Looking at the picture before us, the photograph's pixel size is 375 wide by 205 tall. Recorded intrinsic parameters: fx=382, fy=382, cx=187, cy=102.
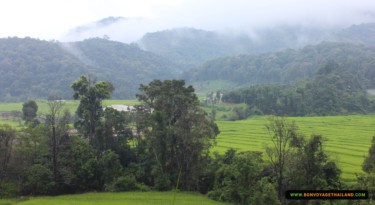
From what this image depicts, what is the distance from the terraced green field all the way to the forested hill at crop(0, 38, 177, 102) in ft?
190

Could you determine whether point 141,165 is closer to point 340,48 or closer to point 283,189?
point 283,189

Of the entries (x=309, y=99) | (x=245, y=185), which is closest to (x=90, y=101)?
(x=245, y=185)

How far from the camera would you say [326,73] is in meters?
103

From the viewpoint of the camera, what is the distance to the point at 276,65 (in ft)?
528

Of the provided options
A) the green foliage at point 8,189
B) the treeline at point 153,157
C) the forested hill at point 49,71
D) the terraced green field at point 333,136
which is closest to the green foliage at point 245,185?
the treeline at point 153,157

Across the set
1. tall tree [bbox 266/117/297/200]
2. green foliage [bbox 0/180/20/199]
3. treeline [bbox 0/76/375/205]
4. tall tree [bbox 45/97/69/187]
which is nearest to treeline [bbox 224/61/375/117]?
treeline [bbox 0/76/375/205]

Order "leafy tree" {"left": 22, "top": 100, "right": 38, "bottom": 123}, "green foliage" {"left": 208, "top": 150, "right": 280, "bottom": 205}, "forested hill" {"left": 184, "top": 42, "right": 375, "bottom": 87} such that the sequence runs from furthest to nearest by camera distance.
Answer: "forested hill" {"left": 184, "top": 42, "right": 375, "bottom": 87}
"leafy tree" {"left": 22, "top": 100, "right": 38, "bottom": 123}
"green foliage" {"left": 208, "top": 150, "right": 280, "bottom": 205}

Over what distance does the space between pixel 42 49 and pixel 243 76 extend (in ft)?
269

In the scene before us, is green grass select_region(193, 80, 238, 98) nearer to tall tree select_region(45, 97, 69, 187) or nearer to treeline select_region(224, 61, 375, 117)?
treeline select_region(224, 61, 375, 117)

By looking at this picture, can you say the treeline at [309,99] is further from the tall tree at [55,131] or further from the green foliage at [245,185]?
the green foliage at [245,185]

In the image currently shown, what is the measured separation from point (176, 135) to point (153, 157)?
3.26 meters

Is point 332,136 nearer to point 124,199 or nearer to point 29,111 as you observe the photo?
point 124,199

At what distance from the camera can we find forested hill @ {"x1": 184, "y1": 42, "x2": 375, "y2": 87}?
468ft

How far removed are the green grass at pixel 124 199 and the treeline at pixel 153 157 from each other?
1526mm
